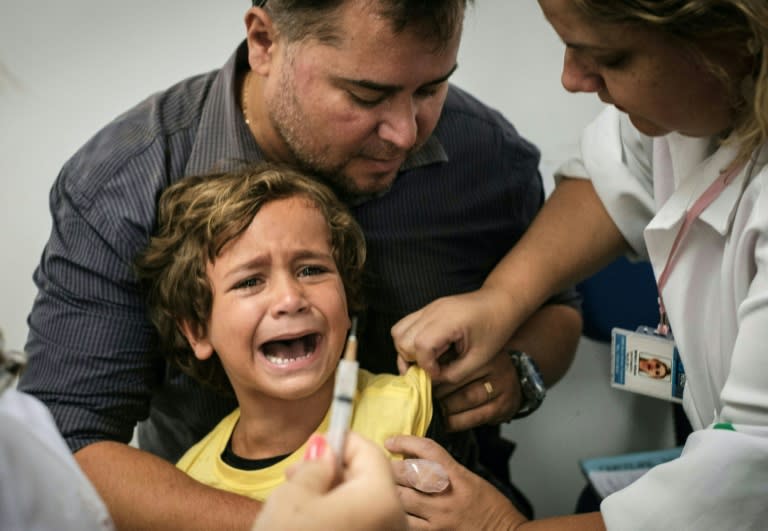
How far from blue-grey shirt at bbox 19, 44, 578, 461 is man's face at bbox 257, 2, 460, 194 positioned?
3.9 inches

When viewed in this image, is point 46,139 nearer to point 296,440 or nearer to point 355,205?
point 355,205

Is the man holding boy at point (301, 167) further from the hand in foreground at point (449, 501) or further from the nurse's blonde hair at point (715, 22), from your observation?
the nurse's blonde hair at point (715, 22)

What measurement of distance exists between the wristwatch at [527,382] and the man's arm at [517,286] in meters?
0.06

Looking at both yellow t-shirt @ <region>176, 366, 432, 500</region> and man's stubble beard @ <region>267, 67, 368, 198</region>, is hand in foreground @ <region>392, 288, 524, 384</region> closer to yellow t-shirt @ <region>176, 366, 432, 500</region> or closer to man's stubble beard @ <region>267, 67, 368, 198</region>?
yellow t-shirt @ <region>176, 366, 432, 500</region>

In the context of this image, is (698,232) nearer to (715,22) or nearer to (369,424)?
(715,22)

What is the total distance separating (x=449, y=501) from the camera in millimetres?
1387

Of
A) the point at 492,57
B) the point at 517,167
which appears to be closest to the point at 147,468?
the point at 517,167

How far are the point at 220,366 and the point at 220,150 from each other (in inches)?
16.5

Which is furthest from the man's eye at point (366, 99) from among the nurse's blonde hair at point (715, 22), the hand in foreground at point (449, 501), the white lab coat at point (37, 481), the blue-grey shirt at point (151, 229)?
the white lab coat at point (37, 481)

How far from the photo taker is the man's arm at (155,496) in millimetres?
1396

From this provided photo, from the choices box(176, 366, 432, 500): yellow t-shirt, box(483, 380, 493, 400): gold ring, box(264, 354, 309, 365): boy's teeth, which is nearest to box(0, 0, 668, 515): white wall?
box(483, 380, 493, 400): gold ring

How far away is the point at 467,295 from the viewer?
5.36ft

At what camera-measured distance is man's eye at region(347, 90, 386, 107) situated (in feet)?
5.00

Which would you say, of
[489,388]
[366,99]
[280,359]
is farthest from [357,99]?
[489,388]
